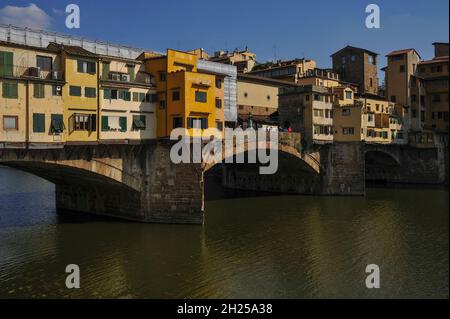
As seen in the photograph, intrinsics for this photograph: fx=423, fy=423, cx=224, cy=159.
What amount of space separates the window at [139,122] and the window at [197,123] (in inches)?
161

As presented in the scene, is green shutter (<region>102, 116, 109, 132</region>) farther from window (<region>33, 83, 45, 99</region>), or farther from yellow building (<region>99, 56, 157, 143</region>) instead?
window (<region>33, 83, 45, 99</region>)

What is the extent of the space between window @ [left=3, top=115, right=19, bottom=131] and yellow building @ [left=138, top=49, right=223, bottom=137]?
1221cm

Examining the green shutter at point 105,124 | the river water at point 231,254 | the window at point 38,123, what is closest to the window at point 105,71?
the green shutter at point 105,124

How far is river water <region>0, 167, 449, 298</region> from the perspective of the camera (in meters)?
23.2

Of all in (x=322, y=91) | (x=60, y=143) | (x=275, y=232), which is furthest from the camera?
(x=322, y=91)

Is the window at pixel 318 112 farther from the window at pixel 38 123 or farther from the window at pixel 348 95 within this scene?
the window at pixel 38 123

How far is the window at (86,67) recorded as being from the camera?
33.7m

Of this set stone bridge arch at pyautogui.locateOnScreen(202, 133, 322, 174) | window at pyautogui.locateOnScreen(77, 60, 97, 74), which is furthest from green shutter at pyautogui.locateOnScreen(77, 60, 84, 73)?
stone bridge arch at pyautogui.locateOnScreen(202, 133, 322, 174)

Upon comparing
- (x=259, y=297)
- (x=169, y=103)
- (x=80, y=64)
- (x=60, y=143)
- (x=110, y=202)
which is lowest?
(x=259, y=297)

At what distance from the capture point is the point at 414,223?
40562 millimetres

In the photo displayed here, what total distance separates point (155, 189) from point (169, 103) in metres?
7.94

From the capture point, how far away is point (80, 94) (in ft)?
111

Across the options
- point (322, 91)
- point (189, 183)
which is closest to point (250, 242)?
point (189, 183)

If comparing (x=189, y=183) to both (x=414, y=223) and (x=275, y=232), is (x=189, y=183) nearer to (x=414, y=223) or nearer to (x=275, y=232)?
(x=275, y=232)
